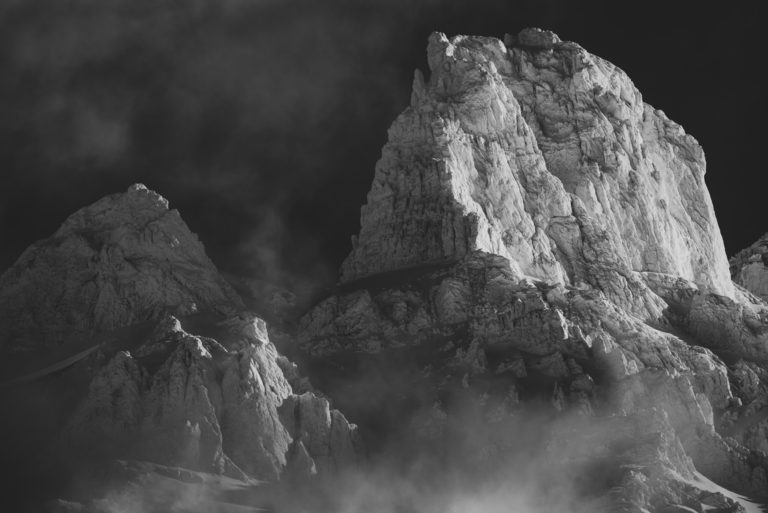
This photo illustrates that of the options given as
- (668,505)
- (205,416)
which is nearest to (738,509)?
(668,505)

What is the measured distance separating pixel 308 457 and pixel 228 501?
13982 mm

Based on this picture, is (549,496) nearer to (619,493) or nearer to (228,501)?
(619,493)

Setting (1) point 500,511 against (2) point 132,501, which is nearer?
(2) point 132,501

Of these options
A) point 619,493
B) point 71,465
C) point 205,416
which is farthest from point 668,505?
point 71,465

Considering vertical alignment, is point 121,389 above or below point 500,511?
above

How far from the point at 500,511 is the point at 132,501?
1716 inches

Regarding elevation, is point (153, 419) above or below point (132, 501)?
above

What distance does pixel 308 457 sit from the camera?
656ft

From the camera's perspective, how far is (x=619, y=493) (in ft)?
640

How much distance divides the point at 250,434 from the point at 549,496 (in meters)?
36.4

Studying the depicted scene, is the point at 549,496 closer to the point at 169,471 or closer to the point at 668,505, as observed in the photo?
the point at 668,505

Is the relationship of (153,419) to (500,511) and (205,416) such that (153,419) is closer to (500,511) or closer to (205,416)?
(205,416)

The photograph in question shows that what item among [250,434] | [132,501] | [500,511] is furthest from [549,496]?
[132,501]

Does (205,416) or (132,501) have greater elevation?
(205,416)
